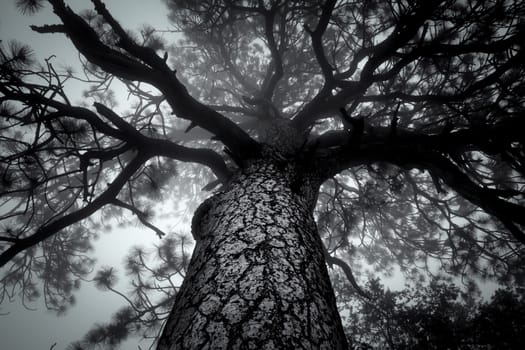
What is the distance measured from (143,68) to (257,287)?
5.70ft

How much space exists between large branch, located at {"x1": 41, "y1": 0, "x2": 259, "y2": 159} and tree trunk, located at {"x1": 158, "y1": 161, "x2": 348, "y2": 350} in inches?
35.0

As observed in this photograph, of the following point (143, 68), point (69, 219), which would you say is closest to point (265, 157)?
point (143, 68)

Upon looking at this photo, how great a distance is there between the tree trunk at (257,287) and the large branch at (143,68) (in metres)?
0.89

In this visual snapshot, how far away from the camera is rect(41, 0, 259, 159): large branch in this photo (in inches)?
67.3

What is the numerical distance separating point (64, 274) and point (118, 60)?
417 centimetres

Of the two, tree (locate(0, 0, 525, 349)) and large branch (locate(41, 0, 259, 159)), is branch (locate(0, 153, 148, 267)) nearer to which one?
tree (locate(0, 0, 525, 349))

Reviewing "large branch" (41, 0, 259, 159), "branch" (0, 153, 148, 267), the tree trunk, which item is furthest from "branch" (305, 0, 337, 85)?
"branch" (0, 153, 148, 267)

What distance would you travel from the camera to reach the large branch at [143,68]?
5.61ft

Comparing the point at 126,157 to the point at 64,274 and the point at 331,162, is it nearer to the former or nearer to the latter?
the point at 64,274

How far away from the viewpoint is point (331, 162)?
213 centimetres

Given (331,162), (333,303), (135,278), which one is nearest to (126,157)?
(135,278)

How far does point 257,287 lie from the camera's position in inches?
31.7

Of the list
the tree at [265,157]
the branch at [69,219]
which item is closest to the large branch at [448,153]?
the tree at [265,157]

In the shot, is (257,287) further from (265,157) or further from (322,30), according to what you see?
(322,30)
